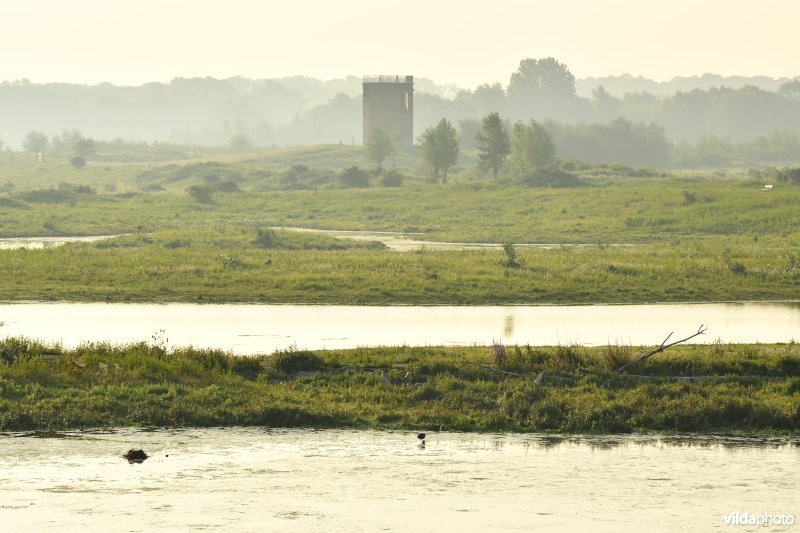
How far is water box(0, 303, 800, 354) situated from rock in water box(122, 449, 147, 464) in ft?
38.4

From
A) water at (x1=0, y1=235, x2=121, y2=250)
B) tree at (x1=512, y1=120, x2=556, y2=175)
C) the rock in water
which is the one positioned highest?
tree at (x1=512, y1=120, x2=556, y2=175)

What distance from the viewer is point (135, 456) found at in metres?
23.2

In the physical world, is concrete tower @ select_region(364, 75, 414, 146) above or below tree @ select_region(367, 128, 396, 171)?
above

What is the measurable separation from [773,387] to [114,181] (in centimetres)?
13547

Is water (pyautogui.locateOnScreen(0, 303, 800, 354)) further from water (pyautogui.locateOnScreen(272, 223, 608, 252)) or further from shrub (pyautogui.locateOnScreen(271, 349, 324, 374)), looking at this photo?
water (pyautogui.locateOnScreen(272, 223, 608, 252))

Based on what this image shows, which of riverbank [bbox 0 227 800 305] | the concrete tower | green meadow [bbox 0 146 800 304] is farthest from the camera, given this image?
the concrete tower

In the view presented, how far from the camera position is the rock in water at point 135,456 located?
23.1 m

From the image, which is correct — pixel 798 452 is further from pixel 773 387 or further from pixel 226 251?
pixel 226 251

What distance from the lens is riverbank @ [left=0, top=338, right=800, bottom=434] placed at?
1038 inches

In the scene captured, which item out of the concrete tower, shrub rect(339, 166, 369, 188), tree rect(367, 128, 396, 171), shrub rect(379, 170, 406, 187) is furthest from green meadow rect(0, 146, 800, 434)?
the concrete tower

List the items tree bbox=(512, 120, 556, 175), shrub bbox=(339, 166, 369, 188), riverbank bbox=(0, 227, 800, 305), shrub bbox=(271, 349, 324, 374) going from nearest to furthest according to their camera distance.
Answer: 1. shrub bbox=(271, 349, 324, 374)
2. riverbank bbox=(0, 227, 800, 305)
3. shrub bbox=(339, 166, 369, 188)
4. tree bbox=(512, 120, 556, 175)

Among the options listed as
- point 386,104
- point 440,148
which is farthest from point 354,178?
point 386,104

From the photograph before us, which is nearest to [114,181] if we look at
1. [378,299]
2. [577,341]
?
[378,299]

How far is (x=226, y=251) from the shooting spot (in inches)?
2665
